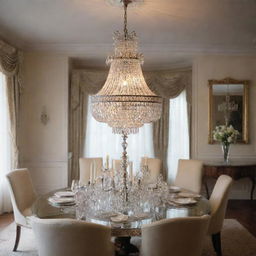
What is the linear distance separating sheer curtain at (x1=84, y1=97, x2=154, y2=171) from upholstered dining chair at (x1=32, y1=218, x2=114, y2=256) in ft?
12.5

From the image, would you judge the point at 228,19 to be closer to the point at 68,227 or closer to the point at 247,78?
the point at 247,78

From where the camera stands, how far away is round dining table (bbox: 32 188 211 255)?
2.07 m

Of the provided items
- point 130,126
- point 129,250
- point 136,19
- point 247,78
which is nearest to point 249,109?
point 247,78

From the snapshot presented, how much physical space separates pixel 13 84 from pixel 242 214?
4.13 m

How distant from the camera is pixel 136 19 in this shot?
3674mm

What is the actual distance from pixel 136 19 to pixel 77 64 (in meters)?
2.33

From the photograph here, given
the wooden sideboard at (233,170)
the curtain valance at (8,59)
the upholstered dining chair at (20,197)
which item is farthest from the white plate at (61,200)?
the wooden sideboard at (233,170)

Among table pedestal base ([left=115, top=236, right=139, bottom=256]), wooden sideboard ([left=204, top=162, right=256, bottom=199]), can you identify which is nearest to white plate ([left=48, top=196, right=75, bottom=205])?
table pedestal base ([left=115, top=236, right=139, bottom=256])

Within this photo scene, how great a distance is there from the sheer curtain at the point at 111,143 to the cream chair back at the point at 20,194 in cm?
231

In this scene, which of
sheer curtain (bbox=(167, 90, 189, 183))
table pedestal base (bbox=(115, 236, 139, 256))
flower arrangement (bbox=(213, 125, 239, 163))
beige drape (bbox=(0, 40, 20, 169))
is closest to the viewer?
table pedestal base (bbox=(115, 236, 139, 256))

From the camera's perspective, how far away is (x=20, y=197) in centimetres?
313

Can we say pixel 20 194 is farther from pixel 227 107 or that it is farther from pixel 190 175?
pixel 227 107

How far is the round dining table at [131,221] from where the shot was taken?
2068 mm

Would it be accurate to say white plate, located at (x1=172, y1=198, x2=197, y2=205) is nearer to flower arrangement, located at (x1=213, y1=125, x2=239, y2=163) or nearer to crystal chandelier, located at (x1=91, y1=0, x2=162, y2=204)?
crystal chandelier, located at (x1=91, y1=0, x2=162, y2=204)
